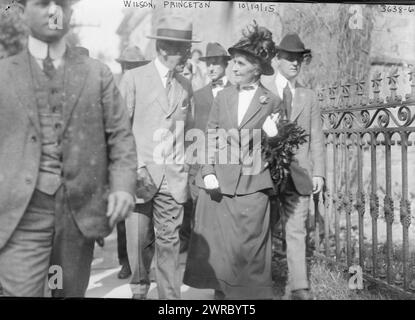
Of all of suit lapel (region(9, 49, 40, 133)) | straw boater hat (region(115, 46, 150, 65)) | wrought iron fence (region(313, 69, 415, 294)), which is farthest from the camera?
wrought iron fence (region(313, 69, 415, 294))

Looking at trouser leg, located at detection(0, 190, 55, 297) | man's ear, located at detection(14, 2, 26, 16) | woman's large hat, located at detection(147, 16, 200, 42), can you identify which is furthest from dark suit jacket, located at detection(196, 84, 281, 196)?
man's ear, located at detection(14, 2, 26, 16)

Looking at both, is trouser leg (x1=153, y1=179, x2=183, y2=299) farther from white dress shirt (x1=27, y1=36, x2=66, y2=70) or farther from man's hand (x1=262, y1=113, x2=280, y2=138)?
white dress shirt (x1=27, y1=36, x2=66, y2=70)

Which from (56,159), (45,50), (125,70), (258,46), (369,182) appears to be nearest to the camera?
(56,159)

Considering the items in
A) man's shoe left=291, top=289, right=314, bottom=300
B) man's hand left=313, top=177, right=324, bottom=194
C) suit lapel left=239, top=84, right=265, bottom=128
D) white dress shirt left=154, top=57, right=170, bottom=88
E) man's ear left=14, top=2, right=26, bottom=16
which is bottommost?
man's shoe left=291, top=289, right=314, bottom=300

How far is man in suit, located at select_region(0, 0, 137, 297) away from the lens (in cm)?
390

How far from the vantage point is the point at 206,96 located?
430 centimetres

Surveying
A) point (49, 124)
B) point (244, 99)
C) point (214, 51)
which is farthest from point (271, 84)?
point (49, 124)

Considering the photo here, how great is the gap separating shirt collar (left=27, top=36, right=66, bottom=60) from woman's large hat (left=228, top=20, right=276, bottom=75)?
1270 mm

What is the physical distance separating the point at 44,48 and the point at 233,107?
1.49 metres

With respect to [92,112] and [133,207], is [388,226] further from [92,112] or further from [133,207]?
[92,112]

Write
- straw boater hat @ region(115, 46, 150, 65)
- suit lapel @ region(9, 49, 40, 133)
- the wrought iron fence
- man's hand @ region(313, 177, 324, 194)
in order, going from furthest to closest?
man's hand @ region(313, 177, 324, 194), the wrought iron fence, straw boater hat @ region(115, 46, 150, 65), suit lapel @ region(9, 49, 40, 133)

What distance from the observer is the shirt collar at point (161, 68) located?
13.8 feet

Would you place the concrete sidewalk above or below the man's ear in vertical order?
below

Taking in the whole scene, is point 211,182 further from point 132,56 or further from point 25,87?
point 25,87
